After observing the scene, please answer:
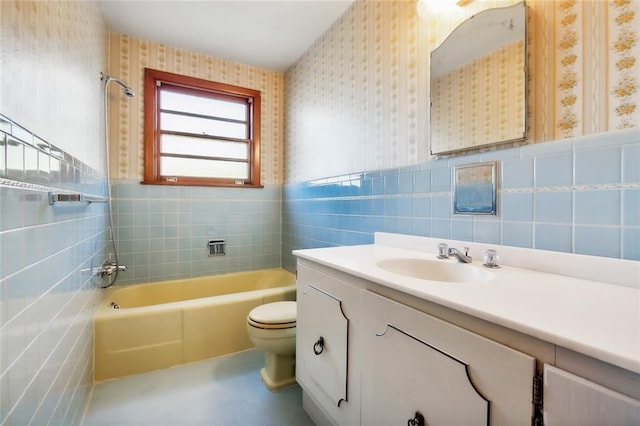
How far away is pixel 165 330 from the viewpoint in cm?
182

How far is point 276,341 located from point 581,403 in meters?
1.38

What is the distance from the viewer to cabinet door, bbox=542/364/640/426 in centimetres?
42

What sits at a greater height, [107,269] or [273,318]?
[107,269]

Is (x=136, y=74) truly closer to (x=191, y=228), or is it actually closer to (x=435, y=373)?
(x=191, y=228)

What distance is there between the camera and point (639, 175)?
787 millimetres

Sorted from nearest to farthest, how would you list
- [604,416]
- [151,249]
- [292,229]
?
[604,416] → [151,249] → [292,229]

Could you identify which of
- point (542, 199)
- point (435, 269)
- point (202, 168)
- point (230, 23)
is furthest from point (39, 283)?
point (230, 23)

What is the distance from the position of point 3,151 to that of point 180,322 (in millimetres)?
1545

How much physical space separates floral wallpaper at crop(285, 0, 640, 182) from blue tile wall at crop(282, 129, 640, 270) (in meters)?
0.07

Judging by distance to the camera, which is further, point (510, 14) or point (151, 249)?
point (151, 249)

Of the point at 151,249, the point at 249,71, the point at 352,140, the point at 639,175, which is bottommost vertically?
the point at 151,249

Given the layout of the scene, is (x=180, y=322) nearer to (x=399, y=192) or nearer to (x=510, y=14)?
(x=399, y=192)

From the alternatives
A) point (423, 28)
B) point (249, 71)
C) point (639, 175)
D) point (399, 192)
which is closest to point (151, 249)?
point (249, 71)

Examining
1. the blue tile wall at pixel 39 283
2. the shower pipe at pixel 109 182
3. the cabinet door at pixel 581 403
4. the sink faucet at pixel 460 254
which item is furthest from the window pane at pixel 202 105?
the cabinet door at pixel 581 403
